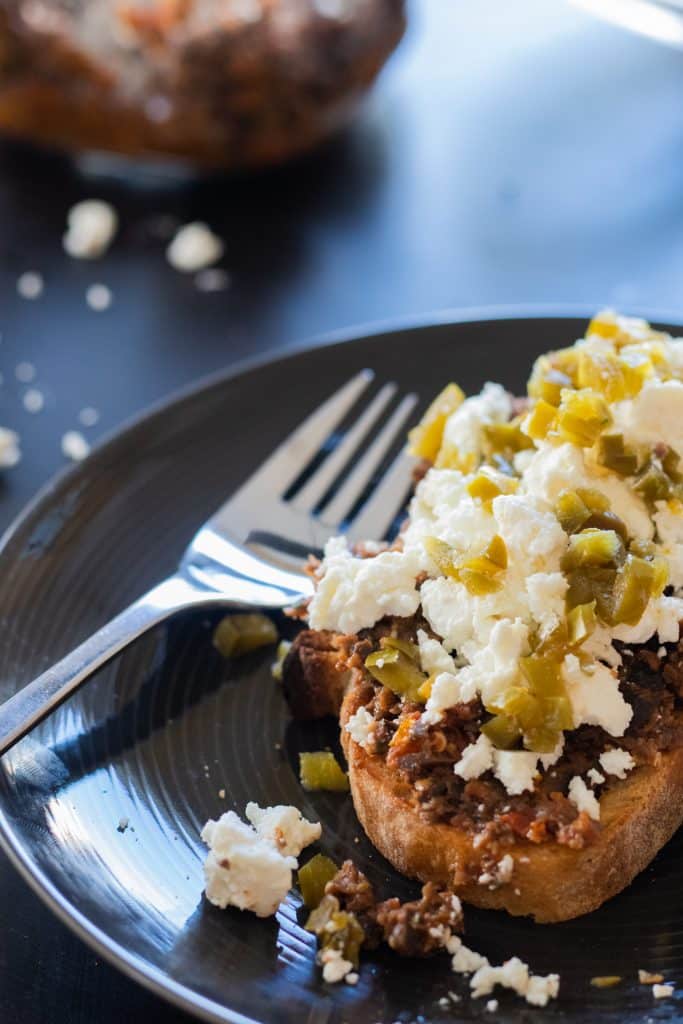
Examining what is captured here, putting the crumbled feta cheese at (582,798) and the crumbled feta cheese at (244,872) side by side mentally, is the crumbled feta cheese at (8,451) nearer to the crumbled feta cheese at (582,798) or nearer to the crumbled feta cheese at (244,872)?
the crumbled feta cheese at (244,872)

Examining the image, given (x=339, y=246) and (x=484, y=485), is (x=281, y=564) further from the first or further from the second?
(x=339, y=246)

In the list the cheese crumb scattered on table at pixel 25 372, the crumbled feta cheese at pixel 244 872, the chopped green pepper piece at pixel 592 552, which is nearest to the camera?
the crumbled feta cheese at pixel 244 872

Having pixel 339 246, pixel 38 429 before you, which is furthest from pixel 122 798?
pixel 339 246

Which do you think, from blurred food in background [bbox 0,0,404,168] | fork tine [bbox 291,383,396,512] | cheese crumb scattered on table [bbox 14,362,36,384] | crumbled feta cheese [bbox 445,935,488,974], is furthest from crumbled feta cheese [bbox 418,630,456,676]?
blurred food in background [bbox 0,0,404,168]

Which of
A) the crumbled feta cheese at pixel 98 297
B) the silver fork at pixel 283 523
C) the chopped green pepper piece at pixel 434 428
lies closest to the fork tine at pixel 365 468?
the silver fork at pixel 283 523

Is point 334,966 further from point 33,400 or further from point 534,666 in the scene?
point 33,400
